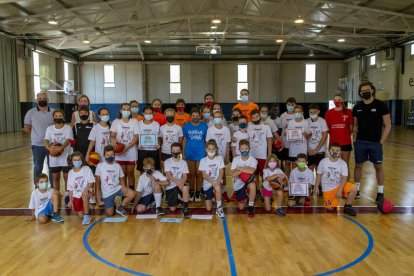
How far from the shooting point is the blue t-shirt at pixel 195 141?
6324mm

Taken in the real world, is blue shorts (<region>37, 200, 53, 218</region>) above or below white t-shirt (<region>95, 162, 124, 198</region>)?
below

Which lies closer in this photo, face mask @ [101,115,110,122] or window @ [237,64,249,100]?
face mask @ [101,115,110,122]

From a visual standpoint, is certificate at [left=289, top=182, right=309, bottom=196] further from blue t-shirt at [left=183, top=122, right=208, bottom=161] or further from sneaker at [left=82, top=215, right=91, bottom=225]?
sneaker at [left=82, top=215, right=91, bottom=225]

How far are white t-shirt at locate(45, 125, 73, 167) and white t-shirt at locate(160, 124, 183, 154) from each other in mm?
1521

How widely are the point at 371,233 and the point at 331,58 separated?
27.5m

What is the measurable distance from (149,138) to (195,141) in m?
0.80

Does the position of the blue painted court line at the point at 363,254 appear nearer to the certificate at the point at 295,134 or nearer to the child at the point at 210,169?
the certificate at the point at 295,134

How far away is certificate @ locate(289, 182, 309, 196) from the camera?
19.5ft

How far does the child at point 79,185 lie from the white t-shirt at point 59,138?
0.50m

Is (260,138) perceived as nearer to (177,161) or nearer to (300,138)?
(300,138)

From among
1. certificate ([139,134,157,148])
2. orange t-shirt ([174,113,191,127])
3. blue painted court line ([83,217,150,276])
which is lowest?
blue painted court line ([83,217,150,276])

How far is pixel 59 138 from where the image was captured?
5.95 meters

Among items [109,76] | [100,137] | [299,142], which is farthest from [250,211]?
[109,76]

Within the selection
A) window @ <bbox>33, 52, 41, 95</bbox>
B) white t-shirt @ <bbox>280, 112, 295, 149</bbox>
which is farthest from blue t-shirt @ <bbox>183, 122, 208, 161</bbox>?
window @ <bbox>33, 52, 41, 95</bbox>
